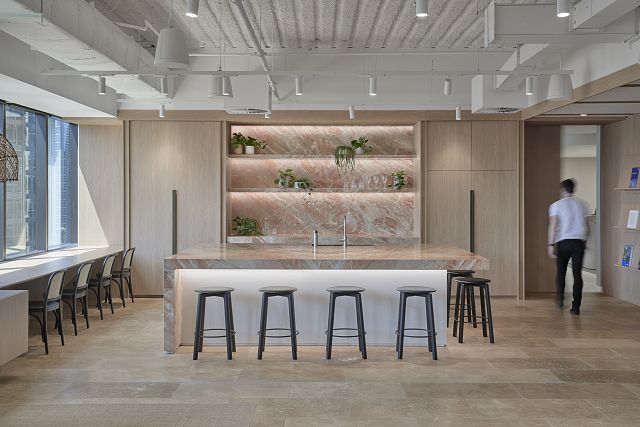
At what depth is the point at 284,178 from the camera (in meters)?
10.1

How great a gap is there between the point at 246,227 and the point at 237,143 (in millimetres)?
1225

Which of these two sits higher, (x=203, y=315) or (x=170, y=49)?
(x=170, y=49)

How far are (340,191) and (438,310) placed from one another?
3.73m

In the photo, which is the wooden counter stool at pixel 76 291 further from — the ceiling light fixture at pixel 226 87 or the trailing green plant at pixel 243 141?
the trailing green plant at pixel 243 141

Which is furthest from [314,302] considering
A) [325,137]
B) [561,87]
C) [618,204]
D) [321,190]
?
[618,204]

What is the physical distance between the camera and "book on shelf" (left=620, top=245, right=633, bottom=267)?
29.5ft

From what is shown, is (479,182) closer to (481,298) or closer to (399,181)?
(399,181)

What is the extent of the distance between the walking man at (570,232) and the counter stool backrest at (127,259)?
5447 mm

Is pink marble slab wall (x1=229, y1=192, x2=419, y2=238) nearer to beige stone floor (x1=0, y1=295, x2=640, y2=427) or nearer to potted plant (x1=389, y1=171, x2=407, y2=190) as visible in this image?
potted plant (x1=389, y1=171, x2=407, y2=190)

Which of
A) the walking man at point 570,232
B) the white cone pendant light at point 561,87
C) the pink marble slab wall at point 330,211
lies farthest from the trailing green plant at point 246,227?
the white cone pendant light at point 561,87

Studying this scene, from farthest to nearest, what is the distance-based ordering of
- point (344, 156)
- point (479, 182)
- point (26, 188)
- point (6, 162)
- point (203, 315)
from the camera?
point (344, 156), point (479, 182), point (26, 188), point (203, 315), point (6, 162)

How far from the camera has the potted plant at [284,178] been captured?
10067 millimetres

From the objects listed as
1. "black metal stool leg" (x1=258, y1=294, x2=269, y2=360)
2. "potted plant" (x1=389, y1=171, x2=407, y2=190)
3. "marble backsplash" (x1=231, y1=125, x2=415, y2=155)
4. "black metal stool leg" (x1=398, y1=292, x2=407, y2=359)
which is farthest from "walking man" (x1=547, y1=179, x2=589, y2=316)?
"black metal stool leg" (x1=258, y1=294, x2=269, y2=360)

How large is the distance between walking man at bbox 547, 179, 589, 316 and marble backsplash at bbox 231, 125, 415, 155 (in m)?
2.61
